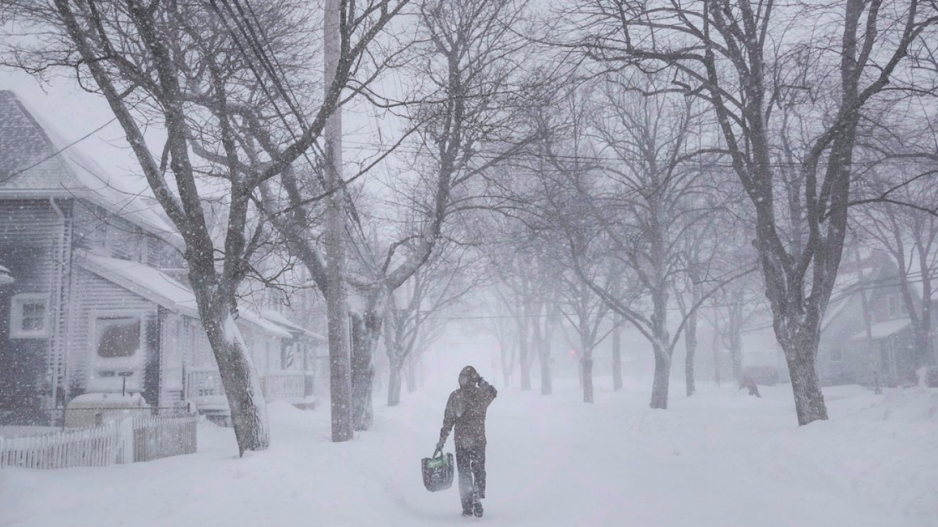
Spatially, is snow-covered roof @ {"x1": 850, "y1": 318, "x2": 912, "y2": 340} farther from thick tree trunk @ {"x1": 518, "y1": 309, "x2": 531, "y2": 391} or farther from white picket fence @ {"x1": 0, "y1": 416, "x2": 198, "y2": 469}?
white picket fence @ {"x1": 0, "y1": 416, "x2": 198, "y2": 469}

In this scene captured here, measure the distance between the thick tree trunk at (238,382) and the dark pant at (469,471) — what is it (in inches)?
128

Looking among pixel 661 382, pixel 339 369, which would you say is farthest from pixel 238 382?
pixel 661 382

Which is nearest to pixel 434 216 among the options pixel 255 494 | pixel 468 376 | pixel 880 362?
pixel 468 376

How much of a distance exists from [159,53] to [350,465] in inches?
244

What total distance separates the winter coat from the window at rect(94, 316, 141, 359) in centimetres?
1422

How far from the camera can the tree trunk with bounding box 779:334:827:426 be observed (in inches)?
453

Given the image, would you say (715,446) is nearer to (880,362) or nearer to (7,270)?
(7,270)

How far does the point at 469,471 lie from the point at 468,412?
0.70m

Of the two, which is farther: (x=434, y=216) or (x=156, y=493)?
(x=434, y=216)

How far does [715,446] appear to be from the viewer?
41.1 feet

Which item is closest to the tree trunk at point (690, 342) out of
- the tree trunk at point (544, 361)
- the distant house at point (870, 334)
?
the distant house at point (870, 334)

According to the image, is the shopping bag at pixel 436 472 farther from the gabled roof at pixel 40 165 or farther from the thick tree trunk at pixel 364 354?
the gabled roof at pixel 40 165

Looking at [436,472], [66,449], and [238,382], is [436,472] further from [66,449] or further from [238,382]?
[66,449]

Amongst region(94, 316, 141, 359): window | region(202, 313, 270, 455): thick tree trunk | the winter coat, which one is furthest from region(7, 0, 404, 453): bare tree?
region(94, 316, 141, 359): window
